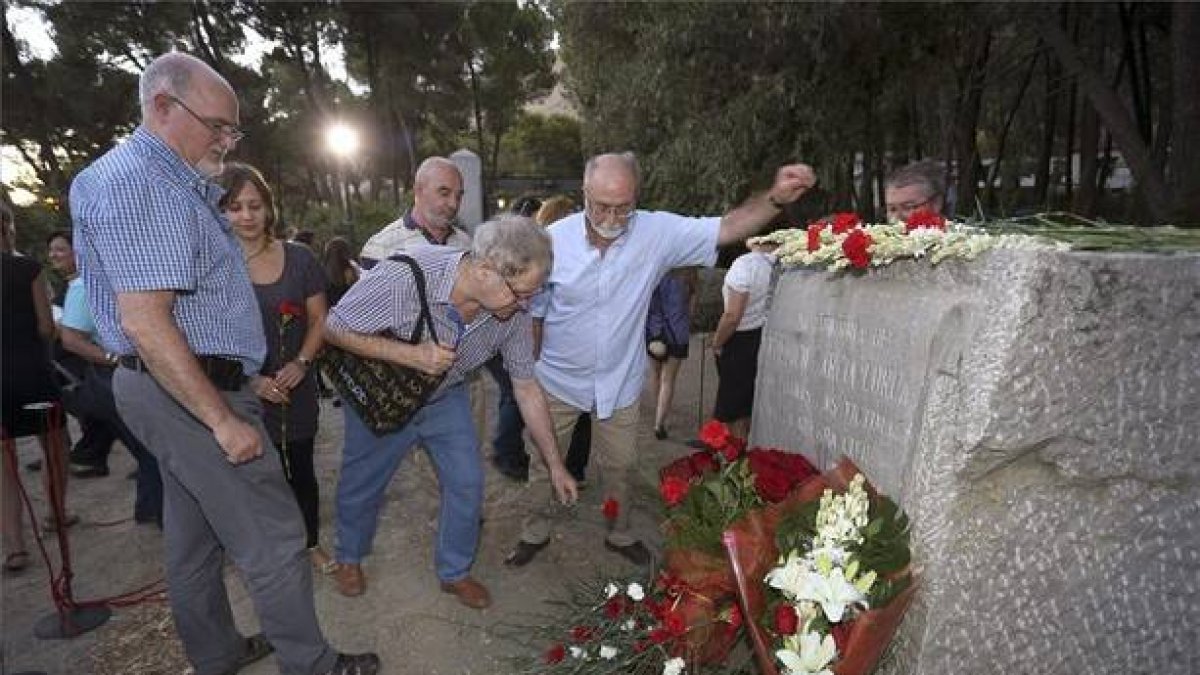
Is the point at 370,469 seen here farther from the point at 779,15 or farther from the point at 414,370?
the point at 779,15

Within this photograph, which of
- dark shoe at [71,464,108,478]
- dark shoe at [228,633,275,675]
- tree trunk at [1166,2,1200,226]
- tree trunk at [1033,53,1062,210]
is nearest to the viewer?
dark shoe at [228,633,275,675]

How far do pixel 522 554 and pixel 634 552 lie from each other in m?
0.54

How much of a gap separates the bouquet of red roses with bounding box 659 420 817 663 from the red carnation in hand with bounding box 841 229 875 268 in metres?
0.64

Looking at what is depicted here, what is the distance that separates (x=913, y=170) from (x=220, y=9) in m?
22.3

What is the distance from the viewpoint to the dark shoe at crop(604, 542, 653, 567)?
3520 mm

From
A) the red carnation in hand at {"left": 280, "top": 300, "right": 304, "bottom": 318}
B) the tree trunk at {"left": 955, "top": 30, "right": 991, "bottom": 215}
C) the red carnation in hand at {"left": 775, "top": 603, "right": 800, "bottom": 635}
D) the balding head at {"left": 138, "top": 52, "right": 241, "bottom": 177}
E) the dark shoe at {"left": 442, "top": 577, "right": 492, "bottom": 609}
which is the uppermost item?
the tree trunk at {"left": 955, "top": 30, "right": 991, "bottom": 215}

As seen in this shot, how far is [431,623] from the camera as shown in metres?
3.02

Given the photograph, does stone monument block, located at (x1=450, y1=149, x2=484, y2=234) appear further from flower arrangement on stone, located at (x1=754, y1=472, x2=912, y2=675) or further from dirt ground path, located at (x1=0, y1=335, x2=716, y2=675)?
flower arrangement on stone, located at (x1=754, y1=472, x2=912, y2=675)

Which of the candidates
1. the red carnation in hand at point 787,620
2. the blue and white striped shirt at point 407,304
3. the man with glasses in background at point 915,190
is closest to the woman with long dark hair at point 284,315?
the blue and white striped shirt at point 407,304

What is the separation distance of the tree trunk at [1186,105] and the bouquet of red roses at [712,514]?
750cm

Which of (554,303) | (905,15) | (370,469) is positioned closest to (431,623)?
(370,469)

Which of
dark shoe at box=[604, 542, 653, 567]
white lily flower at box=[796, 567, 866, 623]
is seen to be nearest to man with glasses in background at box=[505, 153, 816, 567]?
dark shoe at box=[604, 542, 653, 567]

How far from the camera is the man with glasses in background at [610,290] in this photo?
→ 3102mm

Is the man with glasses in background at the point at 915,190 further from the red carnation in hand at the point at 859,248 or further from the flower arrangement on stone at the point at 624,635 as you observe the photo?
the flower arrangement on stone at the point at 624,635
